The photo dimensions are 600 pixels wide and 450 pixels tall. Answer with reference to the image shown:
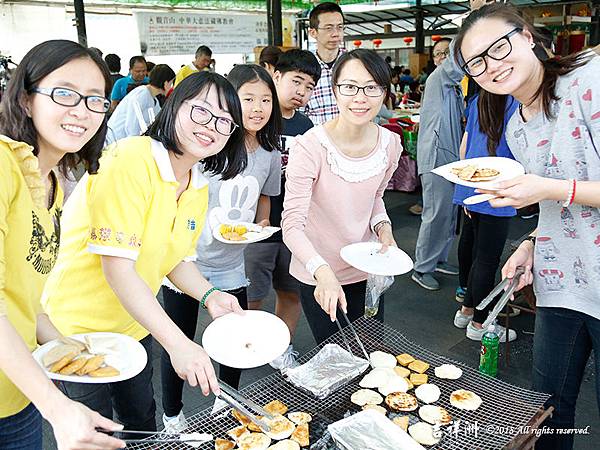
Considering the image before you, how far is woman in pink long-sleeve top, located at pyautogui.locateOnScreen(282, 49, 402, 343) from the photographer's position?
6.21ft

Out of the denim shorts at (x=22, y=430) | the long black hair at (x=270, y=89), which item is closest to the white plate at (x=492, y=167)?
the long black hair at (x=270, y=89)

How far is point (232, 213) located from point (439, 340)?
1.75 m

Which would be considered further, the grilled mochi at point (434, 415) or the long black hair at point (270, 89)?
→ the long black hair at point (270, 89)

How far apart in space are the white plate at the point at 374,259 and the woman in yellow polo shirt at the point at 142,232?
0.49 meters

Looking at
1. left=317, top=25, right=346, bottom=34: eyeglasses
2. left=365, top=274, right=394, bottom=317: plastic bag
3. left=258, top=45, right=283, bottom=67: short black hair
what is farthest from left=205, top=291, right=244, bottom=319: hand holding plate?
left=317, top=25, right=346, bottom=34: eyeglasses

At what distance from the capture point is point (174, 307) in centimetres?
222

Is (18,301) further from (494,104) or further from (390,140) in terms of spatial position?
(494,104)

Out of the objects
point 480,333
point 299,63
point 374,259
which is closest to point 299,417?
point 374,259

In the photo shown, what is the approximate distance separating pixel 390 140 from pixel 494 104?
18.0 inches

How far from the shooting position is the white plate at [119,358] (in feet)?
4.19

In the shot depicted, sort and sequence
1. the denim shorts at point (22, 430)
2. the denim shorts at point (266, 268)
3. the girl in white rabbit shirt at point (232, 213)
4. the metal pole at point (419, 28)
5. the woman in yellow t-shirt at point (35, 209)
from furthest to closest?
1. the metal pole at point (419, 28)
2. the denim shorts at point (266, 268)
3. the girl in white rabbit shirt at point (232, 213)
4. the denim shorts at point (22, 430)
5. the woman in yellow t-shirt at point (35, 209)

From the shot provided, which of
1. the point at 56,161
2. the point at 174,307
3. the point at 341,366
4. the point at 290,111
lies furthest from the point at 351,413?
the point at 290,111

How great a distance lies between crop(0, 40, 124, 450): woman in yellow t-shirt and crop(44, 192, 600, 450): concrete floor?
1039mm

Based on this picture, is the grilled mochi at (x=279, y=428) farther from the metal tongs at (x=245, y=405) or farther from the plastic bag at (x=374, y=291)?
the plastic bag at (x=374, y=291)
